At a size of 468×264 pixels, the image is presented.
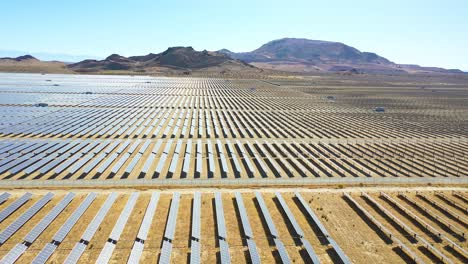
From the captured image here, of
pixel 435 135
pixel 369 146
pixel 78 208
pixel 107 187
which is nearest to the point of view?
pixel 78 208

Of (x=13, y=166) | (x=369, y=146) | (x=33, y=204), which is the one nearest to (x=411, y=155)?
(x=369, y=146)

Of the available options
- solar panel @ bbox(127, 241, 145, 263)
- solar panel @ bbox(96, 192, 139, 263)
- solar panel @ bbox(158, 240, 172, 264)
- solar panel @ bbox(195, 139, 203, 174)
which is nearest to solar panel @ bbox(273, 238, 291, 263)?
solar panel @ bbox(158, 240, 172, 264)

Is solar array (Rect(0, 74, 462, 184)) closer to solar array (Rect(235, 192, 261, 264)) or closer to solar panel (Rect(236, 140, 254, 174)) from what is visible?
solar panel (Rect(236, 140, 254, 174))

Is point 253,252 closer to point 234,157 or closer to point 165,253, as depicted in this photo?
point 165,253

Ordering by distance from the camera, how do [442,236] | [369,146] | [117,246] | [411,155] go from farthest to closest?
[369,146] → [411,155] → [442,236] → [117,246]

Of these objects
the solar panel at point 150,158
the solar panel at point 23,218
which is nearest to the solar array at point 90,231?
the solar panel at point 23,218

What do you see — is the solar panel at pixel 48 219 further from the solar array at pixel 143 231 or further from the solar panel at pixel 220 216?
the solar panel at pixel 220 216

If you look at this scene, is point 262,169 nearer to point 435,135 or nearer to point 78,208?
point 78,208
